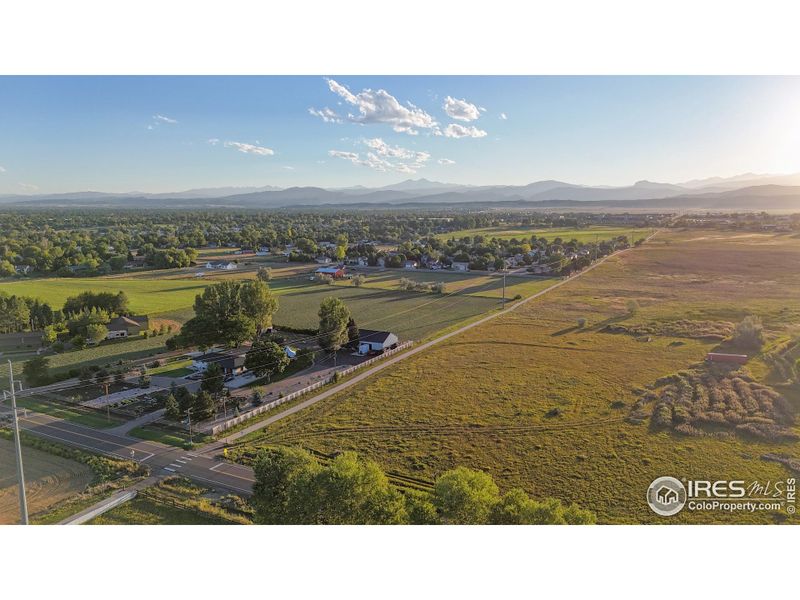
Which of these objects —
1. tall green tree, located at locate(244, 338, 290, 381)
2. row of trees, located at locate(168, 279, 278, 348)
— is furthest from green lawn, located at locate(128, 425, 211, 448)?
row of trees, located at locate(168, 279, 278, 348)

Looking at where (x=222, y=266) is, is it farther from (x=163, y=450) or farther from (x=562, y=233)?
(x=562, y=233)

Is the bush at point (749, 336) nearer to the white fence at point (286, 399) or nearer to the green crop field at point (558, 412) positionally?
the green crop field at point (558, 412)

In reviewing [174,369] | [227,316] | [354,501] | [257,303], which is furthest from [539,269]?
[354,501]

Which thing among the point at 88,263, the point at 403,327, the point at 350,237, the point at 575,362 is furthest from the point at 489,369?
the point at 350,237

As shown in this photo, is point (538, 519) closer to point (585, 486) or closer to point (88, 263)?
point (585, 486)

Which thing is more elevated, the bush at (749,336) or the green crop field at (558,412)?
the bush at (749,336)

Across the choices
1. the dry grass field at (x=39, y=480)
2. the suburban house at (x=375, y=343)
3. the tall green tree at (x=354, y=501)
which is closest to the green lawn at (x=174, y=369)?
the dry grass field at (x=39, y=480)
